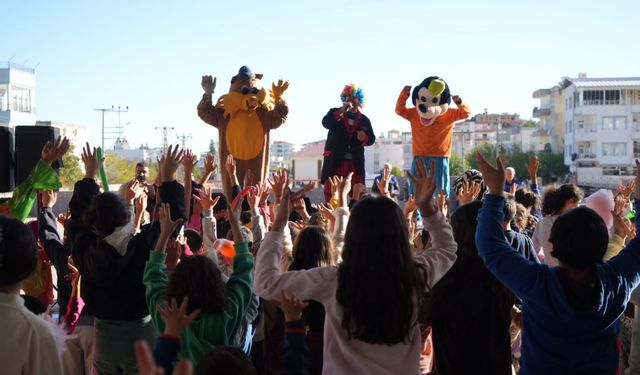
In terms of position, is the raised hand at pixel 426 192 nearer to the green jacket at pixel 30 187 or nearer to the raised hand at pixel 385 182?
the green jacket at pixel 30 187

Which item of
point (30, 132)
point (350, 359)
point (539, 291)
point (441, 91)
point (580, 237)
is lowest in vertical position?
point (350, 359)

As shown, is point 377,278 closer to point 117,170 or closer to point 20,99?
point 20,99

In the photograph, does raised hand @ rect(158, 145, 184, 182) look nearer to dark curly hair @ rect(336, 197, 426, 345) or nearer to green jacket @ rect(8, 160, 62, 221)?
green jacket @ rect(8, 160, 62, 221)

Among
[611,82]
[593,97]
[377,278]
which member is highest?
[611,82]

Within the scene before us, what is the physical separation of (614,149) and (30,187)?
187 ft

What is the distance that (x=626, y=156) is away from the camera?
55.4m

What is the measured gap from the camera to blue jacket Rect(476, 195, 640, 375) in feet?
9.25

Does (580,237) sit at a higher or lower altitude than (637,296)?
higher

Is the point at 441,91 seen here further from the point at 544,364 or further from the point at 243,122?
the point at 544,364

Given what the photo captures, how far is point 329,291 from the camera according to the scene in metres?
2.75

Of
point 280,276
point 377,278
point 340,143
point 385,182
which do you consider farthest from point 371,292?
point 340,143

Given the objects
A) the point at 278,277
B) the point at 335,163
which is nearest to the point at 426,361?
the point at 278,277

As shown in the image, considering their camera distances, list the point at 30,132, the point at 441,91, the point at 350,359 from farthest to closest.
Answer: the point at 441,91, the point at 30,132, the point at 350,359

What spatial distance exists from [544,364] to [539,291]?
0.95 feet
